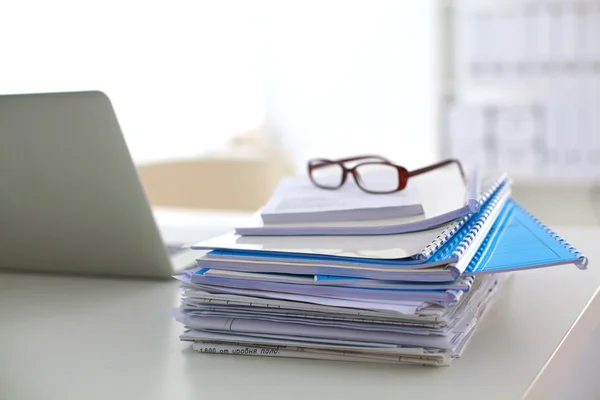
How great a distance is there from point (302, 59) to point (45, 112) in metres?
3.62

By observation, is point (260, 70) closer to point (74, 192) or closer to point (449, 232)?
point (74, 192)

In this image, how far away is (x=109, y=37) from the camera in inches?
117

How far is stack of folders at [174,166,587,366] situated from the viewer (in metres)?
0.58

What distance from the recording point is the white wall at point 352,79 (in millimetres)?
3953

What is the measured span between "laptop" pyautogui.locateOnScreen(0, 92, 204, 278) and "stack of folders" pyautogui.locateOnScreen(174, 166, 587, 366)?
0.18m

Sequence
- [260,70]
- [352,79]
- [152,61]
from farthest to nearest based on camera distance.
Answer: [260,70], [352,79], [152,61]

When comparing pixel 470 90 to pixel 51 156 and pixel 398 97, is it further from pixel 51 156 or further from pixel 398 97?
pixel 51 156

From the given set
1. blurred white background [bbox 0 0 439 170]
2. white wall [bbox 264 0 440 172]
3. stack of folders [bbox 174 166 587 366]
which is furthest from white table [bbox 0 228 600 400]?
white wall [bbox 264 0 440 172]

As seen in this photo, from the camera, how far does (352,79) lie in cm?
422

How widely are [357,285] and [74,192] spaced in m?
0.40

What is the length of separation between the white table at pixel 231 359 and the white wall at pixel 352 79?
10.4 feet

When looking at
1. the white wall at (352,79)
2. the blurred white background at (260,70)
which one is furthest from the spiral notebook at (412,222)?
the white wall at (352,79)

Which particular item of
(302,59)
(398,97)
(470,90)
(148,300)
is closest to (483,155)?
(470,90)

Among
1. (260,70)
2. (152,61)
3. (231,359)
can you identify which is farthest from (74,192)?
(260,70)
